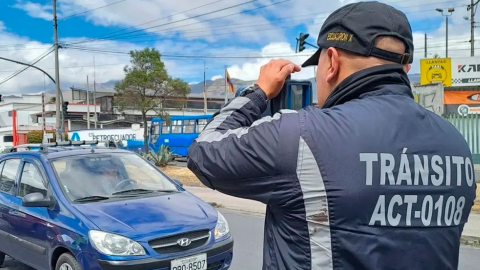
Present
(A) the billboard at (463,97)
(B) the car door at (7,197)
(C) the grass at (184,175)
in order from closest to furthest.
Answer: (B) the car door at (7,197), (C) the grass at (184,175), (A) the billboard at (463,97)

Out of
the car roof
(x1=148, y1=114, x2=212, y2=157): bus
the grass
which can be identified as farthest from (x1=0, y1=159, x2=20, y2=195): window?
(x1=148, y1=114, x2=212, y2=157): bus

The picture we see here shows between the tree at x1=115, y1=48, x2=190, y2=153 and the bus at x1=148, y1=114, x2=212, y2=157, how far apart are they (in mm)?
999

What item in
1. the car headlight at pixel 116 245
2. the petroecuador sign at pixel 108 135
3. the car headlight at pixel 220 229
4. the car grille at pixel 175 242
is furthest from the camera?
the petroecuador sign at pixel 108 135

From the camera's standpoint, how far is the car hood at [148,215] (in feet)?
13.4

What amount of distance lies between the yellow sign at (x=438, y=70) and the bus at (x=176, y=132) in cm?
1317

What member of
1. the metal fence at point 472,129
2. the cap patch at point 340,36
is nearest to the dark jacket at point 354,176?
the cap patch at point 340,36

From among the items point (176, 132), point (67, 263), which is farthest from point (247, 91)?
point (176, 132)

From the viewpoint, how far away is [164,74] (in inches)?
1109

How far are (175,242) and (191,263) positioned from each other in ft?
0.86

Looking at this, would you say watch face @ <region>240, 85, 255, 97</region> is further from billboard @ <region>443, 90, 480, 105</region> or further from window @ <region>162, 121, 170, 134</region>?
window @ <region>162, 121, 170, 134</region>

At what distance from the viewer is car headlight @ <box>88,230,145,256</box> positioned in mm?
3957

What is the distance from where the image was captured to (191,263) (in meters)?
4.20

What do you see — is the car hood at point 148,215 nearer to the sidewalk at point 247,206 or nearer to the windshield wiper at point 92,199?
the windshield wiper at point 92,199

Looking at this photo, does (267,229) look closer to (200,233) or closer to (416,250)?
(416,250)
